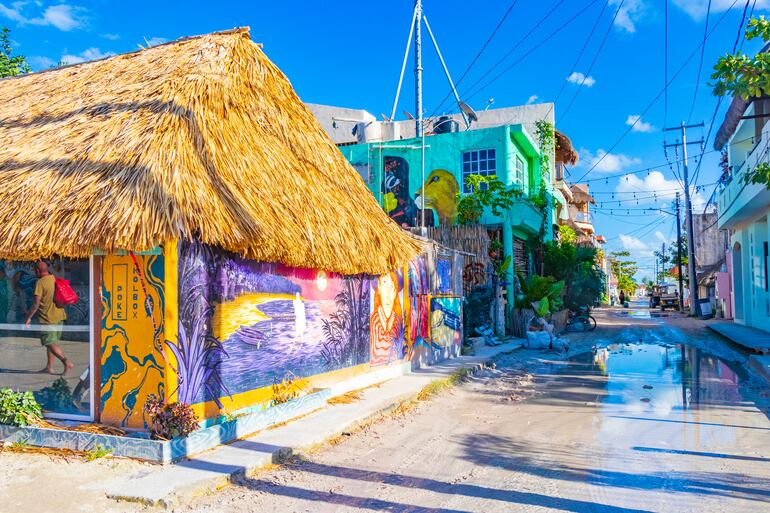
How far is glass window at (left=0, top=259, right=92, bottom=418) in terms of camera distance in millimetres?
6953

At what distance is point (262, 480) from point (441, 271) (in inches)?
377

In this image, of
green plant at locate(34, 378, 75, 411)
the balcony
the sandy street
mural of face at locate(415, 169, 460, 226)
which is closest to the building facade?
the balcony

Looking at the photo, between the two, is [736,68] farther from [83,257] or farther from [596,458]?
[83,257]

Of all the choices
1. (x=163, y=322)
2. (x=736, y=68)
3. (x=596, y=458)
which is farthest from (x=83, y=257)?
(x=736, y=68)

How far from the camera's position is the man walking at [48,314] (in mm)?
7094

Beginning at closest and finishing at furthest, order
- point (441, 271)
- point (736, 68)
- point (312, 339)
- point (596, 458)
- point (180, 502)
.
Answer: point (180, 502) < point (596, 458) < point (736, 68) < point (312, 339) < point (441, 271)

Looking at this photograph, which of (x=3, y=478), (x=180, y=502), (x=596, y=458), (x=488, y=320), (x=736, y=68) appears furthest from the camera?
(x=488, y=320)

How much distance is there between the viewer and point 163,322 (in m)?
6.54

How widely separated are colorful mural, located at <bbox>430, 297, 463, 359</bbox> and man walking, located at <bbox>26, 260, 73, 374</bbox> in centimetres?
859

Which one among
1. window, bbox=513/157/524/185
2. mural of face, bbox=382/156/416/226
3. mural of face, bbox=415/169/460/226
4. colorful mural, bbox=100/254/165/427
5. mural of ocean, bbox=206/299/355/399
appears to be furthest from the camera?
mural of face, bbox=382/156/416/226

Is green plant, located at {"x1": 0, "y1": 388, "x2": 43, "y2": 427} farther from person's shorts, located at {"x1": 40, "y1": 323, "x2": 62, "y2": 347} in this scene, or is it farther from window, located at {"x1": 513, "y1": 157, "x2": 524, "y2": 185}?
window, located at {"x1": 513, "y1": 157, "x2": 524, "y2": 185}

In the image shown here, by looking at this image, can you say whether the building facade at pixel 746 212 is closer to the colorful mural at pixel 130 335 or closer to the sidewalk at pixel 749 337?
the sidewalk at pixel 749 337

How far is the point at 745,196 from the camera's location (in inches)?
793

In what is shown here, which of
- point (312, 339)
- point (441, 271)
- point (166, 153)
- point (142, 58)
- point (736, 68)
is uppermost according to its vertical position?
point (142, 58)
